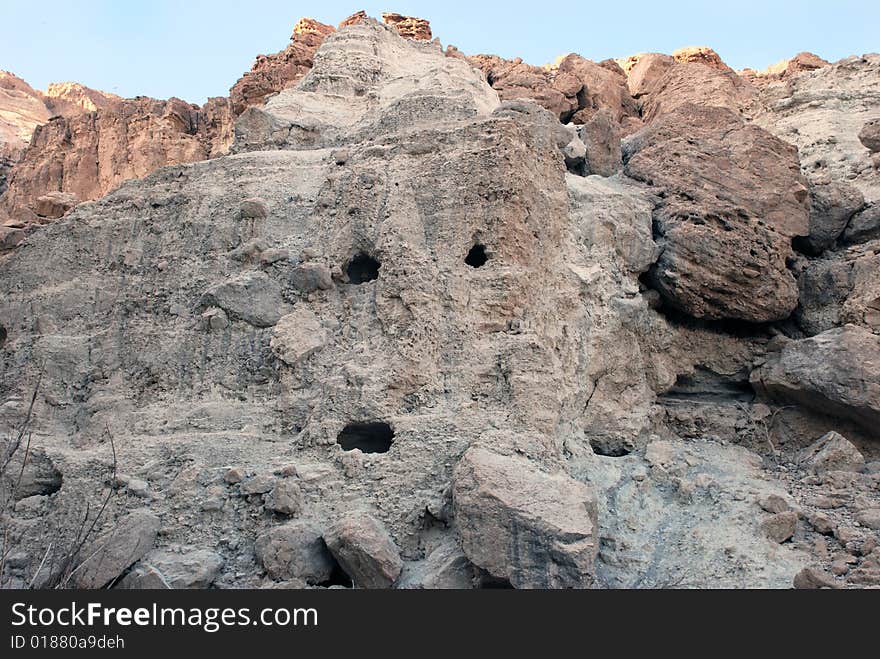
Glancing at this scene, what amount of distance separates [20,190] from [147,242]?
1338 centimetres

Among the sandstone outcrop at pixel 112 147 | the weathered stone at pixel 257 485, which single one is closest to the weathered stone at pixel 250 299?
the weathered stone at pixel 257 485

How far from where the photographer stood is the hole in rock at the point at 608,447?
7.30 meters

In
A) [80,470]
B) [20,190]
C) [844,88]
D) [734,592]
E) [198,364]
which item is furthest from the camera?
[20,190]

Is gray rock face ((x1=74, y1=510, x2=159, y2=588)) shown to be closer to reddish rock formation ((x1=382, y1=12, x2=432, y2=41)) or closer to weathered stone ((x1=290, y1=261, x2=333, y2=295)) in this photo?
weathered stone ((x1=290, y1=261, x2=333, y2=295))

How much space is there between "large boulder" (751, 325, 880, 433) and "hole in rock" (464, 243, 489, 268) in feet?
10.6

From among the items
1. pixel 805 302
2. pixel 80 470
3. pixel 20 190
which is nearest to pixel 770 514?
pixel 805 302

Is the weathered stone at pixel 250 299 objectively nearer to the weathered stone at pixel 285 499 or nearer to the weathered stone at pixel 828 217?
the weathered stone at pixel 285 499

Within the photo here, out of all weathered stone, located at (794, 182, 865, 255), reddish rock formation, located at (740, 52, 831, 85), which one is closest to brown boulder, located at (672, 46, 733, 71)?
reddish rock formation, located at (740, 52, 831, 85)

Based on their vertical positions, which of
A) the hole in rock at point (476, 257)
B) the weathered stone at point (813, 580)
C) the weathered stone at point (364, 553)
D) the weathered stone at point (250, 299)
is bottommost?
the weathered stone at point (813, 580)

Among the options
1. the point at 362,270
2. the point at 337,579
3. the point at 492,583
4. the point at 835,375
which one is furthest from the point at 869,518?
the point at 362,270

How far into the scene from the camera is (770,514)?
6242 millimetres

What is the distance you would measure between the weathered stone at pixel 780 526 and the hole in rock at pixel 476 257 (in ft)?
10.1

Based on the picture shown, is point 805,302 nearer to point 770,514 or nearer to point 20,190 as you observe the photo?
point 770,514

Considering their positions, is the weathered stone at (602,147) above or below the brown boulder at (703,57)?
below
